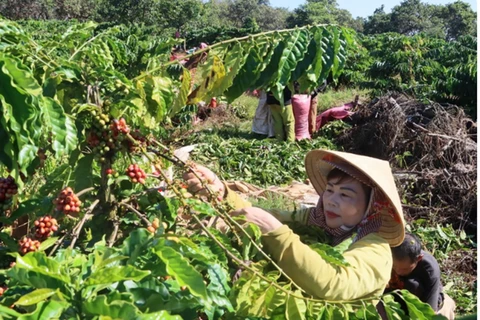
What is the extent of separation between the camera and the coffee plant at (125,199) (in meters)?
1.07

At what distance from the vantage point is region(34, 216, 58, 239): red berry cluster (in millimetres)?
1403

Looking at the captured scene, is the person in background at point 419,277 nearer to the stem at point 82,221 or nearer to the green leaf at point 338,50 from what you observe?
the green leaf at point 338,50

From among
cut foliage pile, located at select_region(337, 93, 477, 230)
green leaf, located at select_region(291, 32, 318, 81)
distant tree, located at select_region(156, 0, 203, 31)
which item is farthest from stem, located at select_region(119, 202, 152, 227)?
distant tree, located at select_region(156, 0, 203, 31)

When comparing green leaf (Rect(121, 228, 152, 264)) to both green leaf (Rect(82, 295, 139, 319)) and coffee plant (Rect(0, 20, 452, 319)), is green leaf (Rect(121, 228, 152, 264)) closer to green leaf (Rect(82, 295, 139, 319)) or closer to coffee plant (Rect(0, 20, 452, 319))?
coffee plant (Rect(0, 20, 452, 319))

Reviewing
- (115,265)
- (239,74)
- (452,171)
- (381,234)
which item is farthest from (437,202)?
(115,265)

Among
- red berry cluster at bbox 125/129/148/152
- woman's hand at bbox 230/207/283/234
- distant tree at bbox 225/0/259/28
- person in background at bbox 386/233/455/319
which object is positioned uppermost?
distant tree at bbox 225/0/259/28

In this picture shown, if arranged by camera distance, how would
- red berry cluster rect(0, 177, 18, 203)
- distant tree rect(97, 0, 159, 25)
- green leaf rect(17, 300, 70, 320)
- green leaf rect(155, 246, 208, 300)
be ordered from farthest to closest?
distant tree rect(97, 0, 159, 25) → red berry cluster rect(0, 177, 18, 203) → green leaf rect(155, 246, 208, 300) → green leaf rect(17, 300, 70, 320)

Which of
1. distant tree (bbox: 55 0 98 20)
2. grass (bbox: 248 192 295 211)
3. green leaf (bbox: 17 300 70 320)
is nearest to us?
green leaf (bbox: 17 300 70 320)

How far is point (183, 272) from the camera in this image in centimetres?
113

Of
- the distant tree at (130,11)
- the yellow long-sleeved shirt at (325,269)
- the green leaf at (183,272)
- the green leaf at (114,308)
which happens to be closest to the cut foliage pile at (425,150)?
the yellow long-sleeved shirt at (325,269)

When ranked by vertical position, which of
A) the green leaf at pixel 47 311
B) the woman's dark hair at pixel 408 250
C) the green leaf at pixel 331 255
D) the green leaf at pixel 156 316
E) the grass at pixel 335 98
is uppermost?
the green leaf at pixel 47 311

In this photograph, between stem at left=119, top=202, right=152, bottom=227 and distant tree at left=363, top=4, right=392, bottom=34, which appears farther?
distant tree at left=363, top=4, right=392, bottom=34

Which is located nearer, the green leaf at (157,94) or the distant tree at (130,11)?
the green leaf at (157,94)

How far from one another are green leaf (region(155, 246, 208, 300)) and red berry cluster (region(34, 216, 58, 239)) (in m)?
0.40
